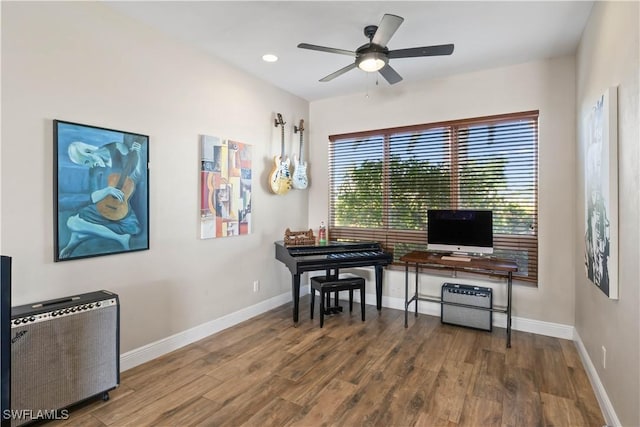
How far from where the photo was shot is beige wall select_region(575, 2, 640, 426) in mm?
1604

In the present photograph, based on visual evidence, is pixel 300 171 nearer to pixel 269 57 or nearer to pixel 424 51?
pixel 269 57

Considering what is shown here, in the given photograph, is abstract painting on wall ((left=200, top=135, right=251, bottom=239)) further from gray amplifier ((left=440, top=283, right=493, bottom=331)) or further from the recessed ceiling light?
gray amplifier ((left=440, top=283, right=493, bottom=331))

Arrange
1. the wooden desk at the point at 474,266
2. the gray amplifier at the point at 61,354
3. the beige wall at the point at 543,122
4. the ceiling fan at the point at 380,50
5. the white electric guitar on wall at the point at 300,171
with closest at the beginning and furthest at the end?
the gray amplifier at the point at 61,354, the ceiling fan at the point at 380,50, the wooden desk at the point at 474,266, the beige wall at the point at 543,122, the white electric guitar on wall at the point at 300,171

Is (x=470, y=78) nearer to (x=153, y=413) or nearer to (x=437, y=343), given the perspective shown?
(x=437, y=343)

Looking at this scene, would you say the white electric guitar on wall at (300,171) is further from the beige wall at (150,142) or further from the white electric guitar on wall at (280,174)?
the beige wall at (150,142)

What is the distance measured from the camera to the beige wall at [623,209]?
1604mm

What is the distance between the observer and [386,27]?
227 centimetres

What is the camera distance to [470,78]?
12.1ft

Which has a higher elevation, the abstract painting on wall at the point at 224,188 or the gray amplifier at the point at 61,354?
the abstract painting on wall at the point at 224,188

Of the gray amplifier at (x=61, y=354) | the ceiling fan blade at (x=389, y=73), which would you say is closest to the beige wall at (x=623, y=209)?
A: the ceiling fan blade at (x=389, y=73)

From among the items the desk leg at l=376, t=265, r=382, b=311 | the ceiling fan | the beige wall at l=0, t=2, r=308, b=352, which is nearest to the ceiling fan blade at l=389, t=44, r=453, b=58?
the ceiling fan

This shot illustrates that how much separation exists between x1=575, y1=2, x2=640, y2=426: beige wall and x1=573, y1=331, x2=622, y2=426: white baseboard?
0.05 m

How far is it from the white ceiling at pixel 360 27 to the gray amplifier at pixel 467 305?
7.77 feet

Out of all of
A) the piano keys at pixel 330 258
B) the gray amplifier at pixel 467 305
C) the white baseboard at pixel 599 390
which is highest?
the piano keys at pixel 330 258
